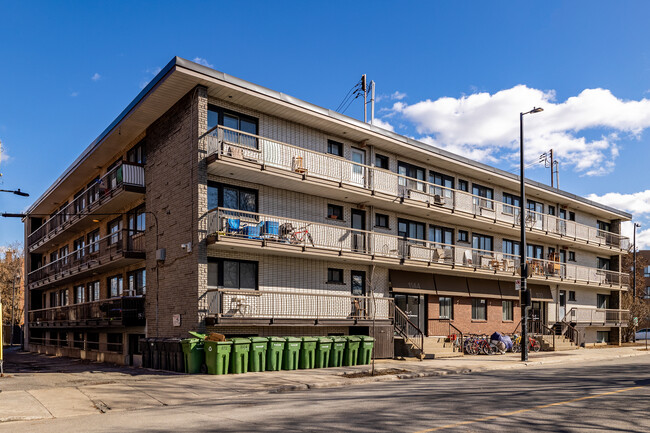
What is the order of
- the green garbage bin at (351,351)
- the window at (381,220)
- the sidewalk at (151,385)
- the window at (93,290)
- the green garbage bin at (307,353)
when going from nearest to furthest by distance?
the sidewalk at (151,385) < the green garbage bin at (307,353) < the green garbage bin at (351,351) < the window at (381,220) < the window at (93,290)

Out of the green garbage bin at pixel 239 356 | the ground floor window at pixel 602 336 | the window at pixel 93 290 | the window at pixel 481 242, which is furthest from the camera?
the ground floor window at pixel 602 336

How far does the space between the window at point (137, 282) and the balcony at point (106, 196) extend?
10.5 ft

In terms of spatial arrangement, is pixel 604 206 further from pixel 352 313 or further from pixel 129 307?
pixel 129 307

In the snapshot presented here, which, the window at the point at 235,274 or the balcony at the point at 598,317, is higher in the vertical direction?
the window at the point at 235,274

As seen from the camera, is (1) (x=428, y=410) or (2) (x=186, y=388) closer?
(1) (x=428, y=410)

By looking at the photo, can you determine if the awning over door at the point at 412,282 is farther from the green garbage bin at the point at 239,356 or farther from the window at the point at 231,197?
the green garbage bin at the point at 239,356

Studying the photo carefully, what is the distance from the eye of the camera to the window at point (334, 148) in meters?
25.8

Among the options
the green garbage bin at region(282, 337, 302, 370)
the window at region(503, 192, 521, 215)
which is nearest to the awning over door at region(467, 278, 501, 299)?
the window at region(503, 192, 521, 215)

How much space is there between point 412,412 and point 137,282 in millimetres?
17851

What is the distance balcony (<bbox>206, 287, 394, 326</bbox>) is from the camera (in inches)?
795

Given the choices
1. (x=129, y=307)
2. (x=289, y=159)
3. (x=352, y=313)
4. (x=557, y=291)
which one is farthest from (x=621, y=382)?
(x=557, y=291)

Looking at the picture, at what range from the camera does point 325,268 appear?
81.3 feet

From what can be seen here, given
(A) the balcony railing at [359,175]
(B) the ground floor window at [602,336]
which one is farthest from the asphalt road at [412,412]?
(B) the ground floor window at [602,336]

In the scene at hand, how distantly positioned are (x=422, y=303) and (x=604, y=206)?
71.7 feet
